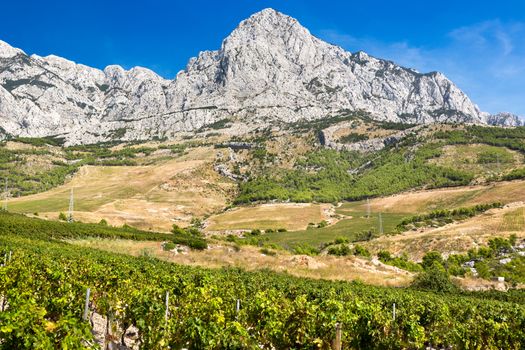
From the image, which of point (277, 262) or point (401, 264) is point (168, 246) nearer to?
point (277, 262)

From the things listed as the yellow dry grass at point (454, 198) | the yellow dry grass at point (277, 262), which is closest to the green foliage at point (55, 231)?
the yellow dry grass at point (277, 262)

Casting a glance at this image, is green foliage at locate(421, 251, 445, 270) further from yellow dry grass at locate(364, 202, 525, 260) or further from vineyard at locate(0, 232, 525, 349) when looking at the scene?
vineyard at locate(0, 232, 525, 349)

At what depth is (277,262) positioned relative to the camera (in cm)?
6781

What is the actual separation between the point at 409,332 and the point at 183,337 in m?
11.3

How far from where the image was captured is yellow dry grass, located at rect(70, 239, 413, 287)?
2447 inches

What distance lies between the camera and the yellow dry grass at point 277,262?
62.2 meters

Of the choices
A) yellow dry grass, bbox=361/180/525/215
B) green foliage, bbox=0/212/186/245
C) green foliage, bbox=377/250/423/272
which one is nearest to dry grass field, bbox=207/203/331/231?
yellow dry grass, bbox=361/180/525/215

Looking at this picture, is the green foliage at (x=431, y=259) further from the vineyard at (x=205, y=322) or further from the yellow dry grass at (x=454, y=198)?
the yellow dry grass at (x=454, y=198)

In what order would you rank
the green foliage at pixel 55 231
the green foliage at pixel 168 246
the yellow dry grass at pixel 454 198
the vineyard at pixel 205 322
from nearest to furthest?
the vineyard at pixel 205 322 → the green foliage at pixel 55 231 → the green foliage at pixel 168 246 → the yellow dry grass at pixel 454 198

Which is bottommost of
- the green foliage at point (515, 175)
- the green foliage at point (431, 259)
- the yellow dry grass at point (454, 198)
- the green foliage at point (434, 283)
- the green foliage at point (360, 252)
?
the green foliage at point (434, 283)

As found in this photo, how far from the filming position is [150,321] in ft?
56.9

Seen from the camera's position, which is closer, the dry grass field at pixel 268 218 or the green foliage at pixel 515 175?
the dry grass field at pixel 268 218

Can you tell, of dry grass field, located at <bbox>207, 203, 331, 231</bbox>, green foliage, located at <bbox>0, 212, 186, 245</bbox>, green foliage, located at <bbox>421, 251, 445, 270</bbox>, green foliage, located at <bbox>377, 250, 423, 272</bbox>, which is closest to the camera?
green foliage, located at <bbox>0, 212, 186, 245</bbox>

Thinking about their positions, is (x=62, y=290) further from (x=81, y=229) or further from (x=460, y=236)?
(x=460, y=236)
